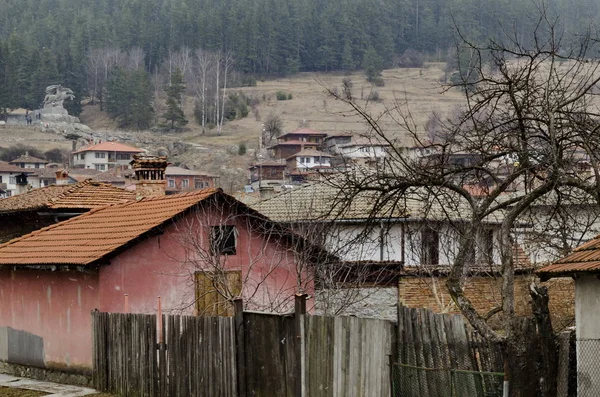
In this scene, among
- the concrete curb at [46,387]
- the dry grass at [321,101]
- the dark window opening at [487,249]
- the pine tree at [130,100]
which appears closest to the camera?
the concrete curb at [46,387]

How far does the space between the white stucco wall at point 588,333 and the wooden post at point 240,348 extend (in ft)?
14.8

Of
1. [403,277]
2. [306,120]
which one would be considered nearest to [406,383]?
[403,277]

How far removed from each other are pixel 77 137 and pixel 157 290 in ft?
446

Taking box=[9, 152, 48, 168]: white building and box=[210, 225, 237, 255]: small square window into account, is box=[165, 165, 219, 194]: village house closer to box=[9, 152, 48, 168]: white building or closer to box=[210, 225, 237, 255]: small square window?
box=[9, 152, 48, 168]: white building

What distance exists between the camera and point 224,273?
19812 mm

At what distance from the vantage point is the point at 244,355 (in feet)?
46.5

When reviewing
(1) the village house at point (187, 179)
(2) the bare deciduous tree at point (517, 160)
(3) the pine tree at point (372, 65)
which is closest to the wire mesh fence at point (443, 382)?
(2) the bare deciduous tree at point (517, 160)

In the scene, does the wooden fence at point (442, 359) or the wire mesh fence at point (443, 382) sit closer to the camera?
the wire mesh fence at point (443, 382)

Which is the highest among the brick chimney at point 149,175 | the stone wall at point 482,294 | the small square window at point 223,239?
the brick chimney at point 149,175

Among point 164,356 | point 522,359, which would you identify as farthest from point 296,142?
point 522,359

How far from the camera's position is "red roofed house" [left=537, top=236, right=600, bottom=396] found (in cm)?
1180

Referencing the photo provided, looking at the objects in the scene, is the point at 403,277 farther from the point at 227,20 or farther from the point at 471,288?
the point at 227,20

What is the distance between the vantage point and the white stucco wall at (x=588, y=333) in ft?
38.5

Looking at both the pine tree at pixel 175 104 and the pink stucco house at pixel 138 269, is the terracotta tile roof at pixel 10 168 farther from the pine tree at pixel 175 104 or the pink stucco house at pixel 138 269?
the pink stucco house at pixel 138 269
